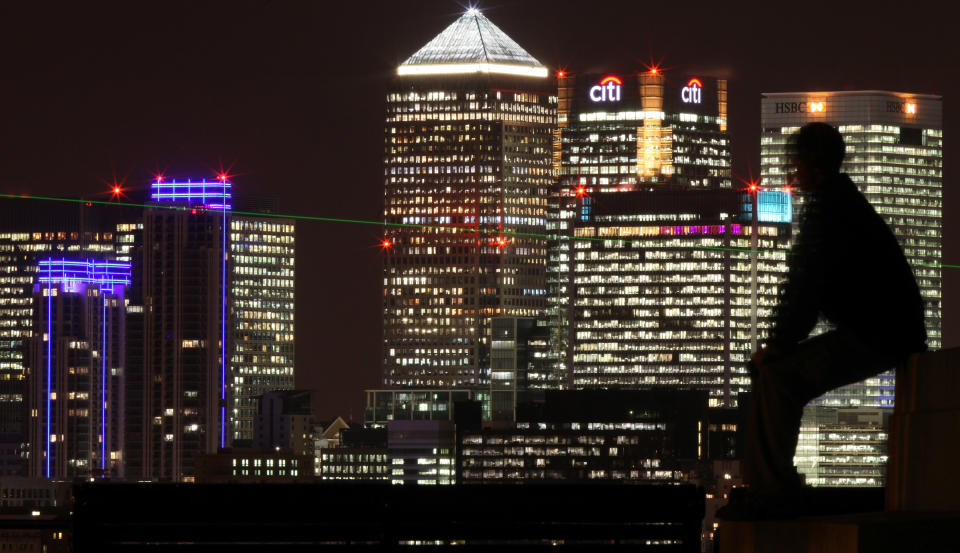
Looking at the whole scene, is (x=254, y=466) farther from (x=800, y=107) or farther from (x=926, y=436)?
(x=926, y=436)

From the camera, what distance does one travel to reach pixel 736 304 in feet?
619

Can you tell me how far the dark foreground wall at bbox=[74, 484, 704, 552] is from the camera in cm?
952

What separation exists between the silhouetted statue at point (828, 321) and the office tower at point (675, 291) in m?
178

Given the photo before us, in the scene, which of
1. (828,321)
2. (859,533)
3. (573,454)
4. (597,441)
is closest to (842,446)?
(597,441)

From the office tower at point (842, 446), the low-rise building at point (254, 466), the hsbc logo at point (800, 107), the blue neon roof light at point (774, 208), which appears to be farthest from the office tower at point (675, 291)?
the low-rise building at point (254, 466)

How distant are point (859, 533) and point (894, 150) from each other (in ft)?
622

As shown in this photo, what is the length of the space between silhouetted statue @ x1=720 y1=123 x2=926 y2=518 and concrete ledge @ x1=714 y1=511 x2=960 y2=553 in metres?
0.15

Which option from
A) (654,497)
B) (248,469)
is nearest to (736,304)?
(248,469)

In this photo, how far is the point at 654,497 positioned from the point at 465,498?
0.83m

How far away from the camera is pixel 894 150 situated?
639 ft

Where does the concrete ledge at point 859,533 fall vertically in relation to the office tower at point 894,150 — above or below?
below

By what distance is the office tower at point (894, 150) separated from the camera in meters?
193

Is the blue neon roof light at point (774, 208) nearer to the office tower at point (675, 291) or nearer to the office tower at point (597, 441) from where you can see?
the office tower at point (675, 291)

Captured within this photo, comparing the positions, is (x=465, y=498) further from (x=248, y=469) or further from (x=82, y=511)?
(x=248, y=469)
